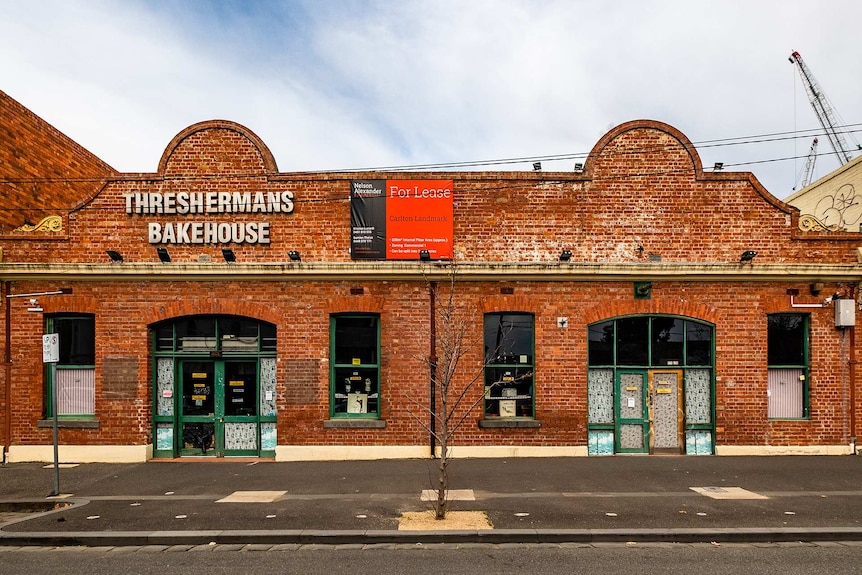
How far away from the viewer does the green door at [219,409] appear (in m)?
12.2

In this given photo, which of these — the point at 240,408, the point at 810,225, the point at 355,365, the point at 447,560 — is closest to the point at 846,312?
the point at 810,225

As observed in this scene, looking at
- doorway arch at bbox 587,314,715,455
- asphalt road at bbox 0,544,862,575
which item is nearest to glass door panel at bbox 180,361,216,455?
asphalt road at bbox 0,544,862,575

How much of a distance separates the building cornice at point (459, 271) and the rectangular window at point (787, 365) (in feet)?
3.33

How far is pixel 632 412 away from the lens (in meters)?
12.1

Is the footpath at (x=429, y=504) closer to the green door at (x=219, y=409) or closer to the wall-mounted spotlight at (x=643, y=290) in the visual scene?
the green door at (x=219, y=409)

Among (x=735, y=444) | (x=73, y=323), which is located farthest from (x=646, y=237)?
(x=73, y=323)

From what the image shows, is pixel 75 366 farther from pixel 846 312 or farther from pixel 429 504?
pixel 846 312

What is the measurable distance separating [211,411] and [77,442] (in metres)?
2.81

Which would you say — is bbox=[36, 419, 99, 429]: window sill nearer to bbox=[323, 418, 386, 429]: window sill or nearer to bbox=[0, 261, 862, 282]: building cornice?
bbox=[0, 261, 862, 282]: building cornice

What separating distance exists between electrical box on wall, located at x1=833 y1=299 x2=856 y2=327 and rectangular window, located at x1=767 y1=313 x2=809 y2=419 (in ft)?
1.92

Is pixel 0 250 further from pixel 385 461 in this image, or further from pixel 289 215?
pixel 385 461

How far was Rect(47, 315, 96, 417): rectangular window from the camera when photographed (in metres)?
12.2

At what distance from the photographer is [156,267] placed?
11852 millimetres

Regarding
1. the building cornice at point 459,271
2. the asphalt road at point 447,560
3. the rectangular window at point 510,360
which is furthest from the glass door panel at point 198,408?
the rectangular window at point 510,360
